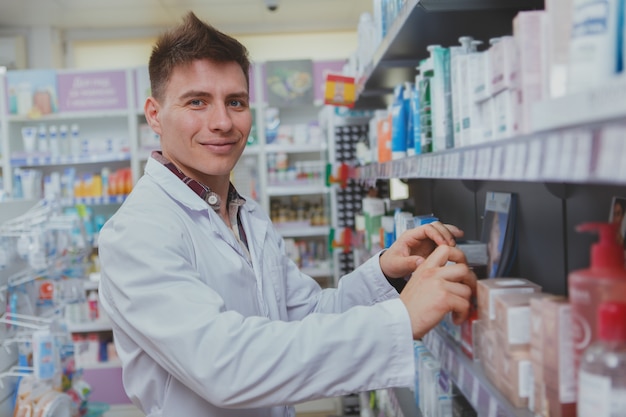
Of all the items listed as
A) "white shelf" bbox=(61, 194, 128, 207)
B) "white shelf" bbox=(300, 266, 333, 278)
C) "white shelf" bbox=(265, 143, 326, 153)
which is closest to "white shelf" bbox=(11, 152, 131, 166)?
"white shelf" bbox=(61, 194, 128, 207)

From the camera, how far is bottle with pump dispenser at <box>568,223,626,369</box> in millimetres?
800

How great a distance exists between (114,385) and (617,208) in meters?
5.46

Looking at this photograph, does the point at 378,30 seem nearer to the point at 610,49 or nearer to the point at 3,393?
the point at 610,49

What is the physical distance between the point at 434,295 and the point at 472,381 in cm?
25

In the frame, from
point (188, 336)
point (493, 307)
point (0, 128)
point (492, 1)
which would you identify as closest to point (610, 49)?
point (493, 307)

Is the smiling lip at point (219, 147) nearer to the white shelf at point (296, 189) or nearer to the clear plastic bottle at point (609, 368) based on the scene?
the clear plastic bottle at point (609, 368)

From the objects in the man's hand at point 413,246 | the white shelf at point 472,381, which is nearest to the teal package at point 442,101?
the man's hand at point 413,246

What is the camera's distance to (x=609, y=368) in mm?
767

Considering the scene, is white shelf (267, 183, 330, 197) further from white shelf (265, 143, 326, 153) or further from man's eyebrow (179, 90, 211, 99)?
man's eyebrow (179, 90, 211, 99)

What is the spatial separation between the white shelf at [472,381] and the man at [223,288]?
0.15m

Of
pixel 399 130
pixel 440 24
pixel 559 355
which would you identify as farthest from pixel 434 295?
pixel 399 130

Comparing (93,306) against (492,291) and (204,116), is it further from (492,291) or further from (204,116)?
(492,291)

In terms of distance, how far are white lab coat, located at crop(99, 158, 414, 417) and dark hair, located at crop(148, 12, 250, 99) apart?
249mm

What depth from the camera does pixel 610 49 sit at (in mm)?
725
